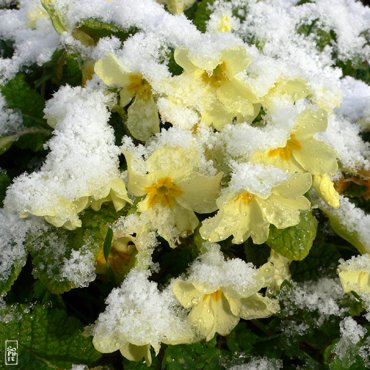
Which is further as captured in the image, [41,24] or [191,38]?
[41,24]

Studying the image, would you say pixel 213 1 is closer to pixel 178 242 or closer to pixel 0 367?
pixel 178 242

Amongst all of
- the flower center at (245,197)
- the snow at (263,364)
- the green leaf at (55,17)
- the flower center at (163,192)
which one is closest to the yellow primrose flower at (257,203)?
the flower center at (245,197)

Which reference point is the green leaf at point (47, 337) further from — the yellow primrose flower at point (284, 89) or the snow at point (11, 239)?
the yellow primrose flower at point (284, 89)

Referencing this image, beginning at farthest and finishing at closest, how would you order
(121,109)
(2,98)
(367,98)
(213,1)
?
(213,1), (367,98), (2,98), (121,109)

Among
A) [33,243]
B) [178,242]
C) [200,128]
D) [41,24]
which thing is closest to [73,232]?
[33,243]

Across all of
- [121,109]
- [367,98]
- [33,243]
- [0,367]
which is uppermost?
[367,98]

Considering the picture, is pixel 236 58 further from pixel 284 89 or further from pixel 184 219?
pixel 184 219
